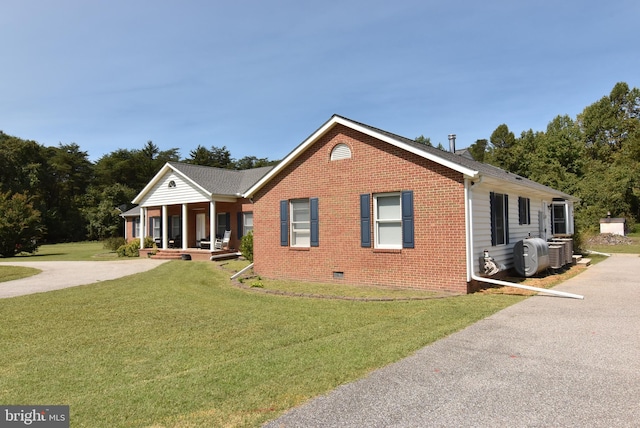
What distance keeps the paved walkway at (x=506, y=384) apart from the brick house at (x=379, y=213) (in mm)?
3634

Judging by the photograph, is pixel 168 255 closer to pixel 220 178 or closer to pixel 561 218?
pixel 220 178

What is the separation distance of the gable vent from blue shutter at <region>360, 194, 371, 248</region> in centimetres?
139

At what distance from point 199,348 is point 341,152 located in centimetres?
774

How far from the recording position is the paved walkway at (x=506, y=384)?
133 inches

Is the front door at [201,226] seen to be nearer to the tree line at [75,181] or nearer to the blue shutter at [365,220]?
the tree line at [75,181]

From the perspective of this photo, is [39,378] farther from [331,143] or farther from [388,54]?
[388,54]

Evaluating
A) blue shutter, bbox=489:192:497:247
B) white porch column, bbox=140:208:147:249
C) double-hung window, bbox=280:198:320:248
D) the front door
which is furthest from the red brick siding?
white porch column, bbox=140:208:147:249

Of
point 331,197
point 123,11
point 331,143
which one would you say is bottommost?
point 331,197

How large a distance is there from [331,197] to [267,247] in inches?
123

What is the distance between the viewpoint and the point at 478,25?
39.9 ft

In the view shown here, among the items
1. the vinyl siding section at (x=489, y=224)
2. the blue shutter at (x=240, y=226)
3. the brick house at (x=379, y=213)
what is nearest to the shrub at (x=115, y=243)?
the blue shutter at (x=240, y=226)

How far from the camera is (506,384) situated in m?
4.11

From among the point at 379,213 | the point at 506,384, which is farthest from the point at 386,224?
the point at 506,384

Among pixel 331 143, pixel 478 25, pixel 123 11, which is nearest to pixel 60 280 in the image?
pixel 123 11
